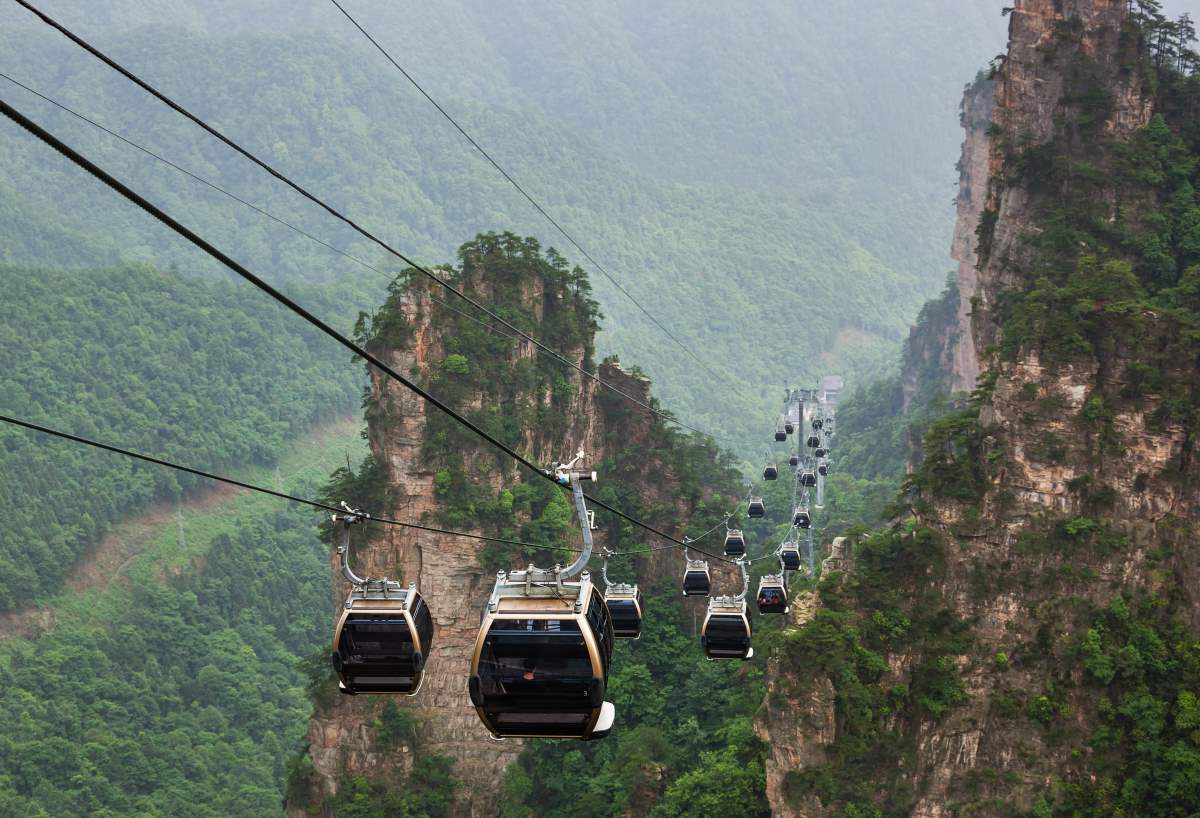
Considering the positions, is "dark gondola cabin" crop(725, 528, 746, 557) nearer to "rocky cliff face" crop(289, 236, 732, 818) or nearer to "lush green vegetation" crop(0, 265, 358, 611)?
"rocky cliff face" crop(289, 236, 732, 818)

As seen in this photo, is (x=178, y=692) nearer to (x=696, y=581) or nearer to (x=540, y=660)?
(x=696, y=581)

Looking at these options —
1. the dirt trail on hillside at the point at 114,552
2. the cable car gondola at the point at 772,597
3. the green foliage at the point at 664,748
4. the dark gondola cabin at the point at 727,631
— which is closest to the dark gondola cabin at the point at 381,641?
the dark gondola cabin at the point at 727,631

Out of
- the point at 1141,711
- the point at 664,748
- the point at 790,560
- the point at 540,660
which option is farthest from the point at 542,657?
the point at 664,748

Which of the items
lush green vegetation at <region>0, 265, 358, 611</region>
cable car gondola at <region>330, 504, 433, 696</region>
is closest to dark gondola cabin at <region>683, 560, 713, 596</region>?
cable car gondola at <region>330, 504, 433, 696</region>

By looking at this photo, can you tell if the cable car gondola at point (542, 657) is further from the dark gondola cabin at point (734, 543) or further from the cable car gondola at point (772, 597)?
the dark gondola cabin at point (734, 543)

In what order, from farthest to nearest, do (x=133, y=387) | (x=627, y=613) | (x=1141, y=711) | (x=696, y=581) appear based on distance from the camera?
(x=133, y=387)
(x=696, y=581)
(x=627, y=613)
(x=1141, y=711)

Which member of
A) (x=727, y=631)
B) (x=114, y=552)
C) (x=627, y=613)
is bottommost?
(x=727, y=631)
